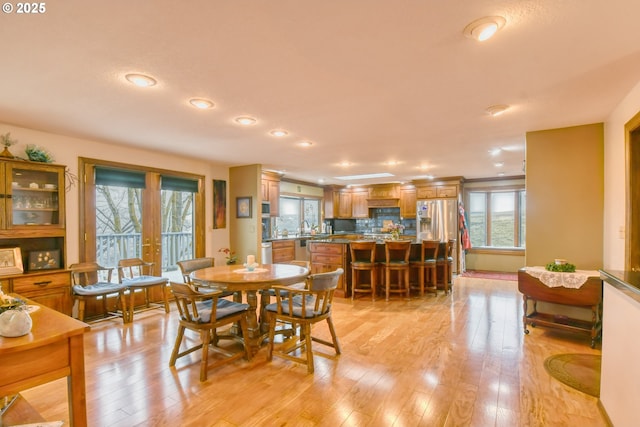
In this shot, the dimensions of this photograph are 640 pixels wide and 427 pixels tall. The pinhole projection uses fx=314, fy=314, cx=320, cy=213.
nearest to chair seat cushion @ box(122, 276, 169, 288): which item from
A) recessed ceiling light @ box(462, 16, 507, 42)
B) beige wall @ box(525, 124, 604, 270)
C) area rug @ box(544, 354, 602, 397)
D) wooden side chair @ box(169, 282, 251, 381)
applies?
wooden side chair @ box(169, 282, 251, 381)

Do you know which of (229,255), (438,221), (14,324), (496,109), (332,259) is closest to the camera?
(14,324)

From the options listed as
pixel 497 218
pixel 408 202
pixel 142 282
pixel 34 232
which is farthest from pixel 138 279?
pixel 497 218

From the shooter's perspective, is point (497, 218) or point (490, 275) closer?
point (490, 275)

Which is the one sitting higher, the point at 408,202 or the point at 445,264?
the point at 408,202

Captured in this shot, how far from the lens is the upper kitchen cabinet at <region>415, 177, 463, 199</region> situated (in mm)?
7480

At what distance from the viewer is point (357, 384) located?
246cm

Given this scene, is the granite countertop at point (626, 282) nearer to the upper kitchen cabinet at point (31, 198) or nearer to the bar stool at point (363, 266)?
the bar stool at point (363, 266)

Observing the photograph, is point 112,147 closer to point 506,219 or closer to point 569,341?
point 569,341

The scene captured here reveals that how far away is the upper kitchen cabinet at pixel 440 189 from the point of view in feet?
24.5

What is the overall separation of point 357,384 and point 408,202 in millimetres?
6378

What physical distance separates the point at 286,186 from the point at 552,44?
628 centimetres

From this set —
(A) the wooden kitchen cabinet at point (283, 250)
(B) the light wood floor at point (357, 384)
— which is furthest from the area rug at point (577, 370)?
(A) the wooden kitchen cabinet at point (283, 250)

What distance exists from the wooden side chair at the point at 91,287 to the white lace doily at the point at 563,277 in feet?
15.8

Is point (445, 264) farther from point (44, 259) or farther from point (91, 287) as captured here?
point (44, 259)
